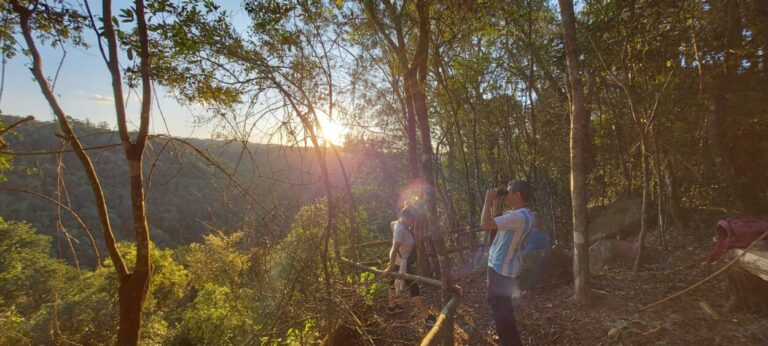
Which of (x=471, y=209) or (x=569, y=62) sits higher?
(x=569, y=62)

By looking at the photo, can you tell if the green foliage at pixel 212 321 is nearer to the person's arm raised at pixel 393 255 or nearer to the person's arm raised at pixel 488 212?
the person's arm raised at pixel 393 255

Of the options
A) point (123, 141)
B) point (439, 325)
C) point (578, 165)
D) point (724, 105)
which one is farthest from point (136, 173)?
point (724, 105)

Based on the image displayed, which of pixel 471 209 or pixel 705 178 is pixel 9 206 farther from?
pixel 705 178

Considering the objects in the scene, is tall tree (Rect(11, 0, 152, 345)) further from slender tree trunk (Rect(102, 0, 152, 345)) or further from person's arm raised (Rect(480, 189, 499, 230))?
person's arm raised (Rect(480, 189, 499, 230))

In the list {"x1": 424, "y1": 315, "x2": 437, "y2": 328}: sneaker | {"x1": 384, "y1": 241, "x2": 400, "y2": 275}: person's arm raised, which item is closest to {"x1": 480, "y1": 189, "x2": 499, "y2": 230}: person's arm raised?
{"x1": 384, "y1": 241, "x2": 400, "y2": 275}: person's arm raised

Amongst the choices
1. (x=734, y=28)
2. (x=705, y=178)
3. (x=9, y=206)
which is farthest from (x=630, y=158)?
(x=9, y=206)

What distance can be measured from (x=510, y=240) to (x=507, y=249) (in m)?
0.09

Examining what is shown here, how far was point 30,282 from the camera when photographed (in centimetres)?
2252

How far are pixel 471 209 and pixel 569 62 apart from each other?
22.9 ft

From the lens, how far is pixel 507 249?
3105 mm

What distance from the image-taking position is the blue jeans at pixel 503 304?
3.15 metres

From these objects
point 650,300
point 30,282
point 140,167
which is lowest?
point 30,282

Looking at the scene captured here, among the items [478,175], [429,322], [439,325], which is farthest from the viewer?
[478,175]

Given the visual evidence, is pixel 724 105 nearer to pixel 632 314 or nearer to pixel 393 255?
pixel 632 314
